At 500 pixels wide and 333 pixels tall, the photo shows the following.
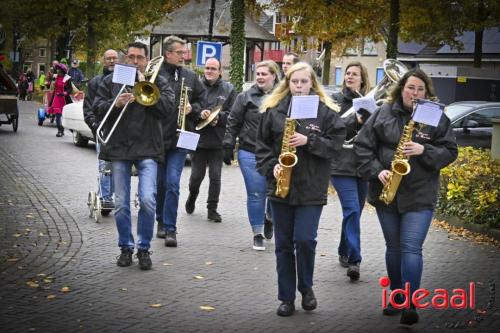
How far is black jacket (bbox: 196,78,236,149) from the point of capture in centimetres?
1059

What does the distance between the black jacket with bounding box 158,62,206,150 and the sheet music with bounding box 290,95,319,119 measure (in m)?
2.75

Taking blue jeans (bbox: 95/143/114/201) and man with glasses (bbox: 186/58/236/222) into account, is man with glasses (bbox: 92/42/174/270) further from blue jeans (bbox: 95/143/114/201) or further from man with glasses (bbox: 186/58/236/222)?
blue jeans (bbox: 95/143/114/201)

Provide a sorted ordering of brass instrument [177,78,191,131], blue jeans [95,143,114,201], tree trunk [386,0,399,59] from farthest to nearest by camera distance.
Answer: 1. tree trunk [386,0,399,59]
2. blue jeans [95,143,114,201]
3. brass instrument [177,78,191,131]

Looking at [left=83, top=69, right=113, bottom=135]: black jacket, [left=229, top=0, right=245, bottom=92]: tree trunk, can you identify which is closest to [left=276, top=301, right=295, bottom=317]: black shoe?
[left=83, top=69, right=113, bottom=135]: black jacket

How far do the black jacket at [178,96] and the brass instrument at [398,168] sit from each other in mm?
3183

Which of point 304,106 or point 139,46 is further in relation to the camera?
point 139,46

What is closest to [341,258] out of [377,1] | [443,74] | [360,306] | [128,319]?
[360,306]

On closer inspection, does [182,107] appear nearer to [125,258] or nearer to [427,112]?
[125,258]

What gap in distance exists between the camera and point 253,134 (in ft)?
30.6

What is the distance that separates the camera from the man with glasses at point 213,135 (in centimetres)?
1059

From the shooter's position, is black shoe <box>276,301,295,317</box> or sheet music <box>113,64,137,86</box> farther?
sheet music <box>113,64,137,86</box>

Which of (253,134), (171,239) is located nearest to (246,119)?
(253,134)

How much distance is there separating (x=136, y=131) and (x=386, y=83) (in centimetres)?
246

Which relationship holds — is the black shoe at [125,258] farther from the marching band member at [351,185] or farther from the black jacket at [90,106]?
the marching band member at [351,185]
